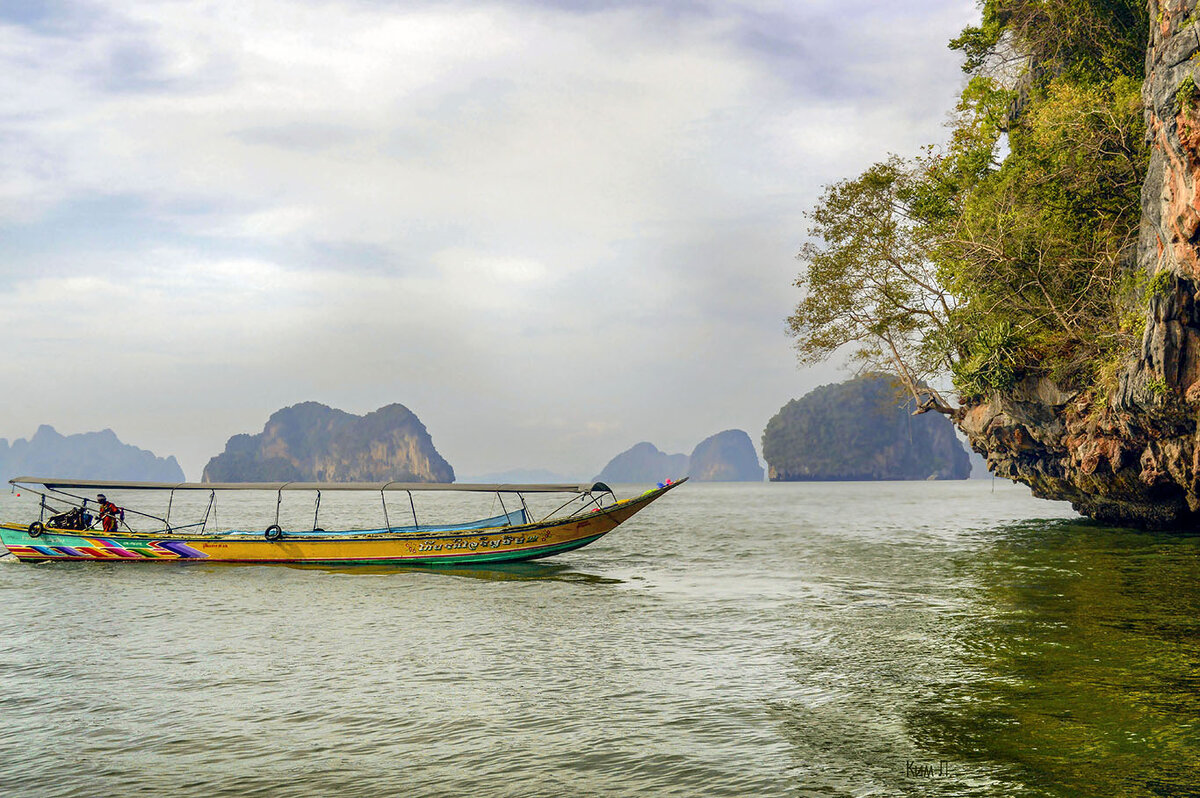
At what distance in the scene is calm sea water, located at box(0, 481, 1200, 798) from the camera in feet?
26.8

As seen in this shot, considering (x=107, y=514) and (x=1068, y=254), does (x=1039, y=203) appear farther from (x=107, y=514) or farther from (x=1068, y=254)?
(x=107, y=514)


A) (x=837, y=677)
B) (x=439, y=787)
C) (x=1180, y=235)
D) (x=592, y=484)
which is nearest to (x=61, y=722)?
(x=439, y=787)

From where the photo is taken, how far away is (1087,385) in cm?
2925

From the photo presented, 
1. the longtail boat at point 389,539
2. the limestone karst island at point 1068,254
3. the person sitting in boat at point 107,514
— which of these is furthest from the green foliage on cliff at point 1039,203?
the person sitting in boat at point 107,514

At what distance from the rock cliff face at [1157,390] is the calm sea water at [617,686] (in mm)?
4123

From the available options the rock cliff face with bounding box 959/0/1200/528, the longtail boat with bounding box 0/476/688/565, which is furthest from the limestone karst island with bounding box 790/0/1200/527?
the longtail boat with bounding box 0/476/688/565

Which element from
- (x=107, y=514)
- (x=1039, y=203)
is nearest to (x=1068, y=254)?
(x=1039, y=203)

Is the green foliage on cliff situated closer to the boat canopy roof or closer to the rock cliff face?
the rock cliff face

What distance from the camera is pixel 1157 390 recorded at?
22.1 m

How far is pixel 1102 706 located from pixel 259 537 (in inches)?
951

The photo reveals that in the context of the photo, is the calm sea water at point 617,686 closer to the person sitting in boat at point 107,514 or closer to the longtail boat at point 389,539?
the longtail boat at point 389,539

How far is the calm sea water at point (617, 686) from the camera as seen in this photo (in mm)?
8172

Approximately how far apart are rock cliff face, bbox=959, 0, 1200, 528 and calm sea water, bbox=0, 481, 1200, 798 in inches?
162

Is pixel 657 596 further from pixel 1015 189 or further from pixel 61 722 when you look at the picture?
pixel 1015 189
